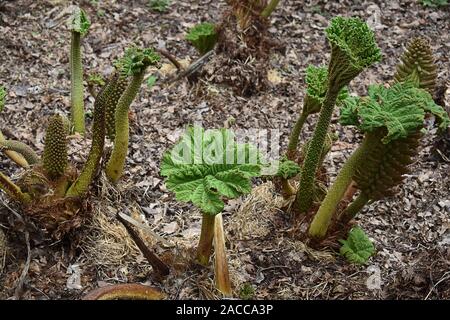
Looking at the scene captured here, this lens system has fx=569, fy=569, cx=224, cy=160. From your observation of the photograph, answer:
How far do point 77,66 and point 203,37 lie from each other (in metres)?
1.18

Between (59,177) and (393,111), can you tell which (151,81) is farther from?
(393,111)

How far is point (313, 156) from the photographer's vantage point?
2.89 m

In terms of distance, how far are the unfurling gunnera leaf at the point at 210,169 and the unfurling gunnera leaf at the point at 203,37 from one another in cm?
199

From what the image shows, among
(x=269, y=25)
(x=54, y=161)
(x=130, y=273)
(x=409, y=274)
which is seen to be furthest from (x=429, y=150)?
(x=54, y=161)

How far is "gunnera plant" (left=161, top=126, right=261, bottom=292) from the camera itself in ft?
7.90

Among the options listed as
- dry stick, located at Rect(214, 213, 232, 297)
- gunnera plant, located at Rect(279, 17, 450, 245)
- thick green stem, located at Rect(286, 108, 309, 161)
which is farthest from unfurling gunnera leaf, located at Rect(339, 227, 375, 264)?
dry stick, located at Rect(214, 213, 232, 297)

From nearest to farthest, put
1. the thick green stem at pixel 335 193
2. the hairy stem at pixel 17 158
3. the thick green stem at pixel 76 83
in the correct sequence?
1. the thick green stem at pixel 335 193
2. the hairy stem at pixel 17 158
3. the thick green stem at pixel 76 83

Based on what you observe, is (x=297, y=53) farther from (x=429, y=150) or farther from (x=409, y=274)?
(x=409, y=274)

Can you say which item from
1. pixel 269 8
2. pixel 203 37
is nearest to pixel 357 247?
pixel 203 37

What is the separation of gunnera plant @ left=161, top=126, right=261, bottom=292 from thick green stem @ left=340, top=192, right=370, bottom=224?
2.30 ft

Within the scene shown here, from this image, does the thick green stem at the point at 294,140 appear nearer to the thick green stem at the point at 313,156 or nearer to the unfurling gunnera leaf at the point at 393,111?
the thick green stem at the point at 313,156

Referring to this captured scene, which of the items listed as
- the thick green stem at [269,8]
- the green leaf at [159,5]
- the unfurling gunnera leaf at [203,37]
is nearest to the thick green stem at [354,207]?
the unfurling gunnera leaf at [203,37]

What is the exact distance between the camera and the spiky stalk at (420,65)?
10.2 ft

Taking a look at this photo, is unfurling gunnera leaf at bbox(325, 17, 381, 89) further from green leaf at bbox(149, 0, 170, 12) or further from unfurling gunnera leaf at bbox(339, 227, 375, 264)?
green leaf at bbox(149, 0, 170, 12)
